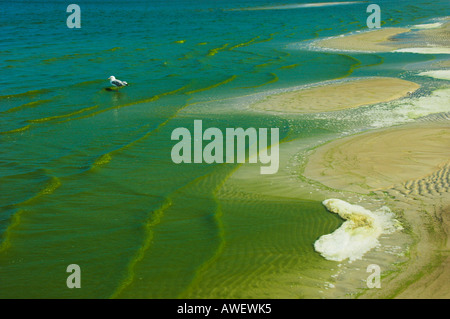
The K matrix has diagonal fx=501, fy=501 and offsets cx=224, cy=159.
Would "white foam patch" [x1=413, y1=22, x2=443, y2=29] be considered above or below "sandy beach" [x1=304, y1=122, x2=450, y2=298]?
above

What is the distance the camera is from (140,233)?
7141mm

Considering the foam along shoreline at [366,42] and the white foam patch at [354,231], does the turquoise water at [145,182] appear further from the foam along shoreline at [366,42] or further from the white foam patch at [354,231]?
the foam along shoreline at [366,42]

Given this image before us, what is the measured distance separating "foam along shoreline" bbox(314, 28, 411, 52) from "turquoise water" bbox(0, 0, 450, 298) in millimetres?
2098

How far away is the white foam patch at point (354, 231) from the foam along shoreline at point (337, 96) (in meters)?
6.60

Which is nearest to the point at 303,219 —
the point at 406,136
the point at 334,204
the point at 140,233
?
the point at 334,204

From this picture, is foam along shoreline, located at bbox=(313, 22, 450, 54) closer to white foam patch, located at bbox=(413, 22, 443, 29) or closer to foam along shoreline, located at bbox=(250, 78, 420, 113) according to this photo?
white foam patch, located at bbox=(413, 22, 443, 29)

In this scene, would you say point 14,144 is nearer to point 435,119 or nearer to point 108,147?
point 108,147

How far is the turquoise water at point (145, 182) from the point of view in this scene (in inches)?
239

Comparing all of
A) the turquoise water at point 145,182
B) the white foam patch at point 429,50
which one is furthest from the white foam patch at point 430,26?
the turquoise water at point 145,182

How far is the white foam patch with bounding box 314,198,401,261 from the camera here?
20.6 feet

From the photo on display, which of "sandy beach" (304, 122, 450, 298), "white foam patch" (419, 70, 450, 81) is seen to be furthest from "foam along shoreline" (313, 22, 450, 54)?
"sandy beach" (304, 122, 450, 298)

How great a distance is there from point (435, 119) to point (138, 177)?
724cm

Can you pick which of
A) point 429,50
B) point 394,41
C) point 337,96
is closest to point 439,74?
point 337,96

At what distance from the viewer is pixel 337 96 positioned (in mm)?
15039
